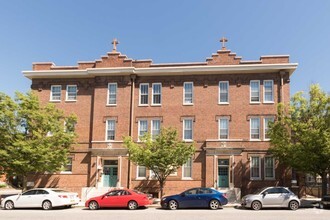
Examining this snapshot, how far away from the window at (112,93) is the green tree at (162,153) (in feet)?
20.5

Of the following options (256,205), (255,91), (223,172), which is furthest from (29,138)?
(255,91)

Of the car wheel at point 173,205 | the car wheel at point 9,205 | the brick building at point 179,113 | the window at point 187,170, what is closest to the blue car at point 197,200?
the car wheel at point 173,205

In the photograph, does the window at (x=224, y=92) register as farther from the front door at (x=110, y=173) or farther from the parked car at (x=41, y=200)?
the parked car at (x=41, y=200)

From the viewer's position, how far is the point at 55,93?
31.9 meters

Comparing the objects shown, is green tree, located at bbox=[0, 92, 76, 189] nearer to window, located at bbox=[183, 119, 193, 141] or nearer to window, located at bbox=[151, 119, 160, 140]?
window, located at bbox=[151, 119, 160, 140]

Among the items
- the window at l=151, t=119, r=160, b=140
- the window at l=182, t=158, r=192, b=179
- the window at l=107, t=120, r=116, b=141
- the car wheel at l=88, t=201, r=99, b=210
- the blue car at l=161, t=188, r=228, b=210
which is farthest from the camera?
the window at l=107, t=120, r=116, b=141

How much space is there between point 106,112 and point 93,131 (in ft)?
6.51

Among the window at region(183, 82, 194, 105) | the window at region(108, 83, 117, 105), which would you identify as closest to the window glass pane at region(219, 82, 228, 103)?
the window at region(183, 82, 194, 105)

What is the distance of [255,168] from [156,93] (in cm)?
1041

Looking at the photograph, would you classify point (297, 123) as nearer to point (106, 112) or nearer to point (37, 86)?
point (106, 112)

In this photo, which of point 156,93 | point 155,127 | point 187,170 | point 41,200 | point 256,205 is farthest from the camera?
point 156,93

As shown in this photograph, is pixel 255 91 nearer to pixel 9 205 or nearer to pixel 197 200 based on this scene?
pixel 197 200

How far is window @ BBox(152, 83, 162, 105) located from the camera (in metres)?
30.6

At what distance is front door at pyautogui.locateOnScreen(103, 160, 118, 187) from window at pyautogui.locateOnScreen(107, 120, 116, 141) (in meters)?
2.05
